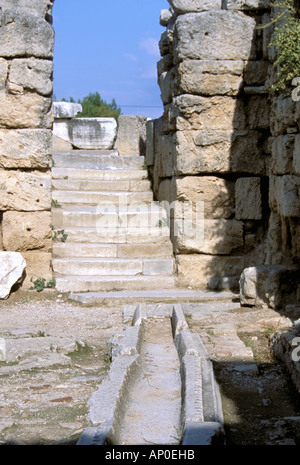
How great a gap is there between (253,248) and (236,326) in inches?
106

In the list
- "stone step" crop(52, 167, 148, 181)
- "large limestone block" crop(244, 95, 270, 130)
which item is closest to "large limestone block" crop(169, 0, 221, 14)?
"large limestone block" crop(244, 95, 270, 130)

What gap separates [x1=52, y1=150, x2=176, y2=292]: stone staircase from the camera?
8.75 metres

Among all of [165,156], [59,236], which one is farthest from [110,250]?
[165,156]

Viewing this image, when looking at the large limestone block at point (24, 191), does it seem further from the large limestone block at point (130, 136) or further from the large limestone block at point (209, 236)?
the large limestone block at point (130, 136)

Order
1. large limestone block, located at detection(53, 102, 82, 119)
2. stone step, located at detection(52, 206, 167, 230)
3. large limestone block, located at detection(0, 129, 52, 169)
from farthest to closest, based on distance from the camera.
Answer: large limestone block, located at detection(53, 102, 82, 119), stone step, located at detection(52, 206, 167, 230), large limestone block, located at detection(0, 129, 52, 169)

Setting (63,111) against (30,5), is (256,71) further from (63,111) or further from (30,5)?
(63,111)

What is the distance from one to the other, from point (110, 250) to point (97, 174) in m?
2.64

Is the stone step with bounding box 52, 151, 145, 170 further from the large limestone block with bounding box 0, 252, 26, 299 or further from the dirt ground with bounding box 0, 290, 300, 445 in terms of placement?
the dirt ground with bounding box 0, 290, 300, 445

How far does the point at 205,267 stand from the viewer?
9.02m

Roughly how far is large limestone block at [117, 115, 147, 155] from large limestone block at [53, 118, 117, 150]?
70.6 inches

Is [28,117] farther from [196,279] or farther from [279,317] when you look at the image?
[279,317]

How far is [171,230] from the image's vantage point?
9672 mm

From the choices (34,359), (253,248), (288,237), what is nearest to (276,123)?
(288,237)

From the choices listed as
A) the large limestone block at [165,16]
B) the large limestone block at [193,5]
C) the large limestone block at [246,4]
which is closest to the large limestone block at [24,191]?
the large limestone block at [193,5]
